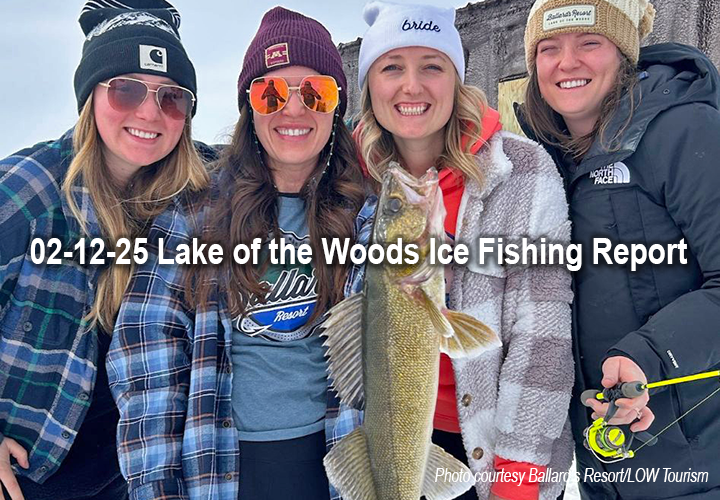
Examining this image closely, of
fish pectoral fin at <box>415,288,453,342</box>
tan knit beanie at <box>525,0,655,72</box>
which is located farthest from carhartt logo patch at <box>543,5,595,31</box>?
fish pectoral fin at <box>415,288,453,342</box>

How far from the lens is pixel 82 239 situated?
2.82m

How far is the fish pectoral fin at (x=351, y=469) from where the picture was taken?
2309 mm

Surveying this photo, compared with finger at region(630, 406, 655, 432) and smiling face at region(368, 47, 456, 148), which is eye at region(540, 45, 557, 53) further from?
finger at region(630, 406, 655, 432)

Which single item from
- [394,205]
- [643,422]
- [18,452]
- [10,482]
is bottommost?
[10,482]

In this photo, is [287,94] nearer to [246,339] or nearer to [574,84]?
[246,339]

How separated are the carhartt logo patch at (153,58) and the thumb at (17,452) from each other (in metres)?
1.93

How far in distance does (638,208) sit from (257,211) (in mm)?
1797

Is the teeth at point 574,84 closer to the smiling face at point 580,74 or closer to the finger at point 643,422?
the smiling face at point 580,74

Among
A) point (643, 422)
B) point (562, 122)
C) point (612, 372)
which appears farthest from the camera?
point (562, 122)

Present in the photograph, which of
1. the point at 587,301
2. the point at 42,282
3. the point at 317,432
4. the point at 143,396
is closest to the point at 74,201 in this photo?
the point at 42,282

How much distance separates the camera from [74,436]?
2818 millimetres

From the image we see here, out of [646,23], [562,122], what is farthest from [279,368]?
[646,23]

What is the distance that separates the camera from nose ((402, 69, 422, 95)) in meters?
2.79

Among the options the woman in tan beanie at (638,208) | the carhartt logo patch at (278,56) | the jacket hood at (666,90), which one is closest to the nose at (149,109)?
the carhartt logo patch at (278,56)
